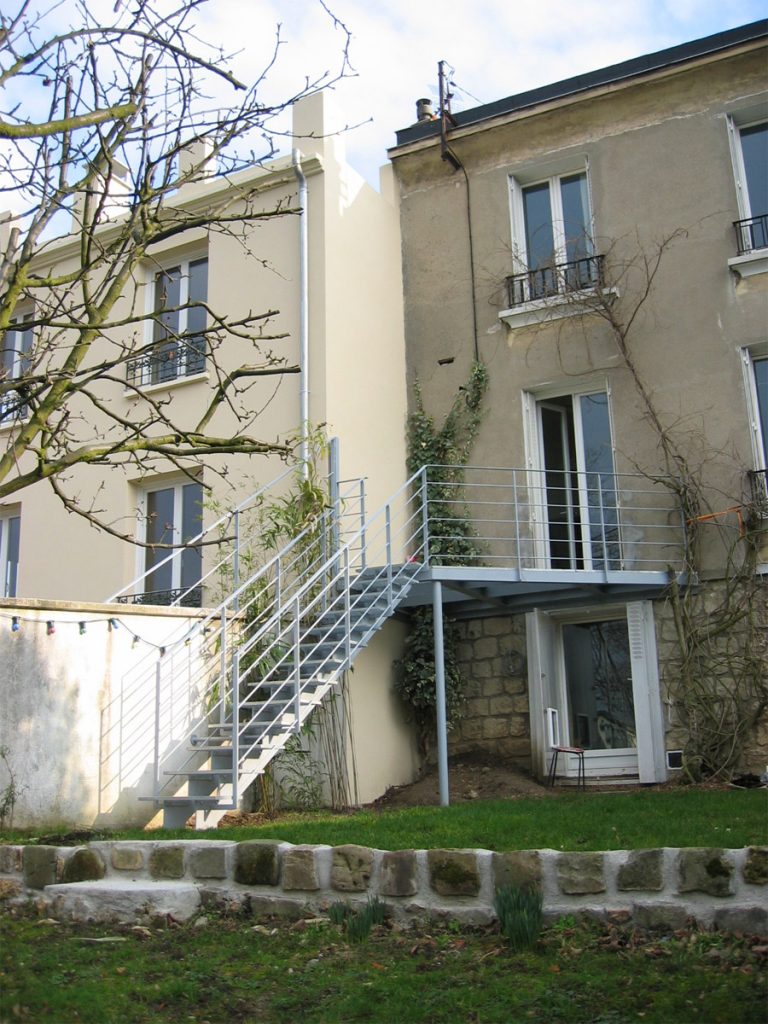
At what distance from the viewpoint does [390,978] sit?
4.98m

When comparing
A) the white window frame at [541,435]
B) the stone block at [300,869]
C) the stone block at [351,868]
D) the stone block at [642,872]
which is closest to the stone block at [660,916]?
the stone block at [642,872]

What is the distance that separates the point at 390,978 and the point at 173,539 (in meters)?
8.80

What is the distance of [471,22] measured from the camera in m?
7.15

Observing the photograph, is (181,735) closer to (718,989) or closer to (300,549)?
(300,549)

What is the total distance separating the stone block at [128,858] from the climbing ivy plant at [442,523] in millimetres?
5302

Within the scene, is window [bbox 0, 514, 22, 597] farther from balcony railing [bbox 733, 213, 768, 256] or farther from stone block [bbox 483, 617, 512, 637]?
balcony railing [bbox 733, 213, 768, 256]

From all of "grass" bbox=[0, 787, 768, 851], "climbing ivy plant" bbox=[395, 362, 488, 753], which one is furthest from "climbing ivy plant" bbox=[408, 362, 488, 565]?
"grass" bbox=[0, 787, 768, 851]

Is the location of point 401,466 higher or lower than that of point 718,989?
higher

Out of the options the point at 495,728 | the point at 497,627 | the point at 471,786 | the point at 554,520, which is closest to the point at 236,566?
the point at 497,627

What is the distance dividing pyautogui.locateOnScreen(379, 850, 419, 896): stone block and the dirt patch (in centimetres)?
486

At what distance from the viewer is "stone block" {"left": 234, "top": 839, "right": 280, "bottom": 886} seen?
20.6 ft

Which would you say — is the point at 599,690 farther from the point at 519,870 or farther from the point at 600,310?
the point at 519,870

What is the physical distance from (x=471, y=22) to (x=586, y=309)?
571 centimetres

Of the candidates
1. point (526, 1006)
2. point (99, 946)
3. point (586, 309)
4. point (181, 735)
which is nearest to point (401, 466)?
point (586, 309)
